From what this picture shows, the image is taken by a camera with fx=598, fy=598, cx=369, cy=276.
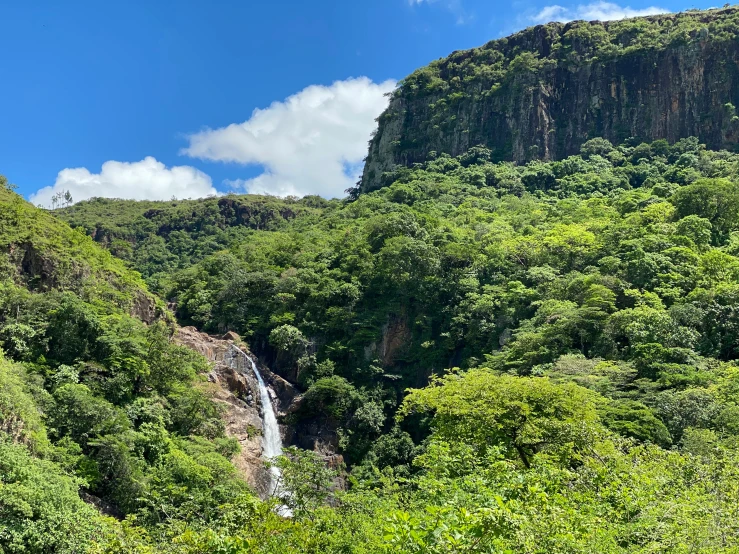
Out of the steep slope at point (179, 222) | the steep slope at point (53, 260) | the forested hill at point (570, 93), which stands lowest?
the steep slope at point (53, 260)

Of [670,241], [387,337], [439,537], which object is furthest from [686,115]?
[439,537]

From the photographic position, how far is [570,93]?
Result: 7288cm

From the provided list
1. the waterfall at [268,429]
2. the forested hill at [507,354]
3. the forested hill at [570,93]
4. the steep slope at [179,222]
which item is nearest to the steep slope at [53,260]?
the waterfall at [268,429]

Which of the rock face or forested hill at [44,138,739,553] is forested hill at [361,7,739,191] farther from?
the rock face

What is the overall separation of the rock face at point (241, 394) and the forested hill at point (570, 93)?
143 ft

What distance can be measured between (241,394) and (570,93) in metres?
57.1

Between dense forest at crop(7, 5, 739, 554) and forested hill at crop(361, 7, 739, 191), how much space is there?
6920 millimetres

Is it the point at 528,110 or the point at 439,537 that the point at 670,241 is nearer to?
the point at 439,537

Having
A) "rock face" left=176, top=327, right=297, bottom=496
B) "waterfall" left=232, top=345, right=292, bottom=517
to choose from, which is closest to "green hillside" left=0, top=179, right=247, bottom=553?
"rock face" left=176, top=327, right=297, bottom=496

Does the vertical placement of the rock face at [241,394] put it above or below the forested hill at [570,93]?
below

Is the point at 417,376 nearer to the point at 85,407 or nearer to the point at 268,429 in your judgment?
the point at 268,429

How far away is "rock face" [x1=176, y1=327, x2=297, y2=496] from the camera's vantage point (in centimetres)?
3106

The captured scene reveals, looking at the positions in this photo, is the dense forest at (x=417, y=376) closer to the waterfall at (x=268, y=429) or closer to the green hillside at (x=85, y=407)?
the green hillside at (x=85, y=407)

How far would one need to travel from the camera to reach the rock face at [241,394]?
3106cm
